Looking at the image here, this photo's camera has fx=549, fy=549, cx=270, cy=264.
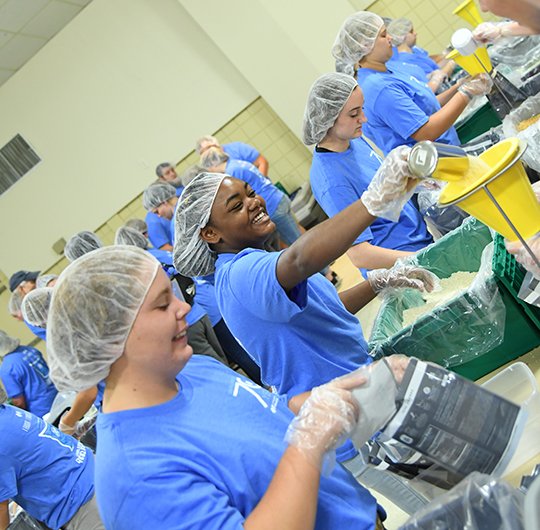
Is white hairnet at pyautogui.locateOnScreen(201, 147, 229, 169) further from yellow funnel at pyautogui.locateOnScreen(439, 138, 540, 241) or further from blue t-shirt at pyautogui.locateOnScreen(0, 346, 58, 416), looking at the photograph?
yellow funnel at pyautogui.locateOnScreen(439, 138, 540, 241)

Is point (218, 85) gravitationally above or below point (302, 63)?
→ above

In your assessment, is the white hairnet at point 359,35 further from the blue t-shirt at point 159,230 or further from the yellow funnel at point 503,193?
the blue t-shirt at point 159,230

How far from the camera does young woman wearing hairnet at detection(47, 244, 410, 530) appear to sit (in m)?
0.95

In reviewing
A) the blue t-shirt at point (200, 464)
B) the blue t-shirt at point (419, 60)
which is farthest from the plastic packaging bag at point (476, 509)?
the blue t-shirt at point (419, 60)

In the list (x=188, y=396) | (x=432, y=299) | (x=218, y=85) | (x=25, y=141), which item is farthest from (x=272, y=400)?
(x=25, y=141)

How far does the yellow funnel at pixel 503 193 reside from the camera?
3.80 ft

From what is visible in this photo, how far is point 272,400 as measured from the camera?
1300 mm

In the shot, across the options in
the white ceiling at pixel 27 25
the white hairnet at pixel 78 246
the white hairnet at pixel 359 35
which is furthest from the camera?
the white ceiling at pixel 27 25

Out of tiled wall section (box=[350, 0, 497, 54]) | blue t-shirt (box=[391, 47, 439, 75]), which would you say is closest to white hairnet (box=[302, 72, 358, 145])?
blue t-shirt (box=[391, 47, 439, 75])

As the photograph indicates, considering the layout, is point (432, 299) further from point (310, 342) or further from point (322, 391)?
point (322, 391)

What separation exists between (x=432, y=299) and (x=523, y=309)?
18.5 inches

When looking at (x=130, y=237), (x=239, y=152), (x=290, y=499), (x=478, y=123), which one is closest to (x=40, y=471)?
(x=290, y=499)

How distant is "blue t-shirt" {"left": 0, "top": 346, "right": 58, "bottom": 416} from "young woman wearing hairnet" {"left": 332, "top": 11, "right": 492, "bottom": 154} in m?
3.08

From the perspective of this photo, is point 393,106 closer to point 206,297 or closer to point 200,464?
point 206,297
